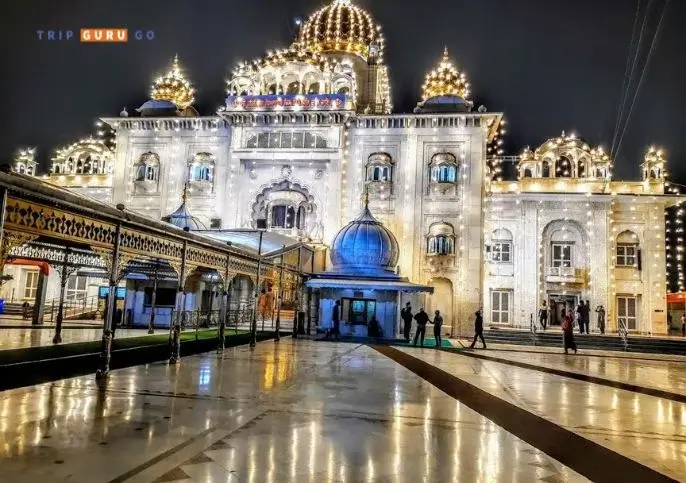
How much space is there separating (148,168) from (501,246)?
2311 centimetres

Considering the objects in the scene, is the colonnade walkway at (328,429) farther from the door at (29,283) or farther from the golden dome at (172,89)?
the door at (29,283)

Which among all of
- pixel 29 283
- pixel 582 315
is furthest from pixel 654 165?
pixel 29 283

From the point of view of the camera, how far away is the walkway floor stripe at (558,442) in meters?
4.63

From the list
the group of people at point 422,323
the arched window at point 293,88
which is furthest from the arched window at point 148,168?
the group of people at point 422,323

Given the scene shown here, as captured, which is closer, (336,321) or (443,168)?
(336,321)

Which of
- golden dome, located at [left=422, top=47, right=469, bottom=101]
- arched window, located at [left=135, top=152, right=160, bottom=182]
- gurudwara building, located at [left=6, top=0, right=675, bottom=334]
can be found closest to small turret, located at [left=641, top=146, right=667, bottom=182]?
gurudwara building, located at [left=6, top=0, right=675, bottom=334]

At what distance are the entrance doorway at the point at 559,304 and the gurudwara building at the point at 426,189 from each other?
0.11m

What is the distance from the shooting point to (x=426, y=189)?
93.5 feet

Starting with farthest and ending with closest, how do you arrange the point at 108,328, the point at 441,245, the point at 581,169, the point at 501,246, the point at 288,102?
1. the point at 581,169
2. the point at 501,246
3. the point at 288,102
4. the point at 441,245
5. the point at 108,328

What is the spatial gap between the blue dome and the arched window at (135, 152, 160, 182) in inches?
521

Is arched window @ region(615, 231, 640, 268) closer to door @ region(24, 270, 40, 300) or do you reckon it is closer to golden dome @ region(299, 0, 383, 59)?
golden dome @ region(299, 0, 383, 59)

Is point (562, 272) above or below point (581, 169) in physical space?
below

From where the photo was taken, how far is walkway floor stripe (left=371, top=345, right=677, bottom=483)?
4.63 meters

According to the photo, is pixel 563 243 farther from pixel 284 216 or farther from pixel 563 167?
pixel 284 216
